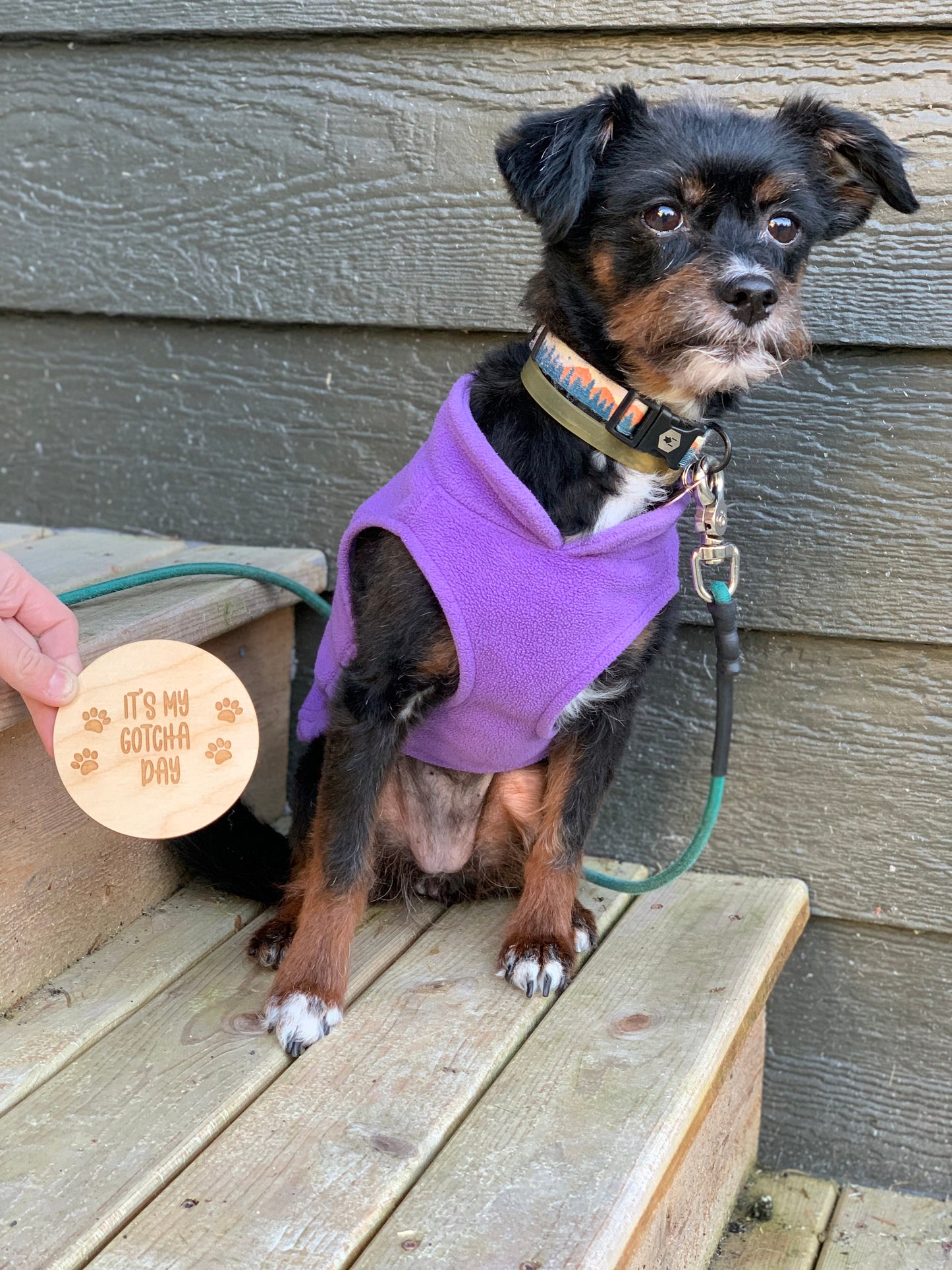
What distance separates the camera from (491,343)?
2256 millimetres

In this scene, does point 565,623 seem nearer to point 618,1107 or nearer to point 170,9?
point 618,1107

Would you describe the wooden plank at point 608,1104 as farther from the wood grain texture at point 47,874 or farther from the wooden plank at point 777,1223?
the wood grain texture at point 47,874

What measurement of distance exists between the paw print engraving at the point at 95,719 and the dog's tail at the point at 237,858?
45 centimetres

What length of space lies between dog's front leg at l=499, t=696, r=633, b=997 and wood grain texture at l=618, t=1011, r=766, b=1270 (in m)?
0.33

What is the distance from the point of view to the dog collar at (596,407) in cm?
171

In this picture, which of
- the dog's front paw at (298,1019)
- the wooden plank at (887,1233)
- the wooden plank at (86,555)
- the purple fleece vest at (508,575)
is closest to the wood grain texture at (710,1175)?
the wooden plank at (887,1233)

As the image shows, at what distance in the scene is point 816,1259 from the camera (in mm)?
2053

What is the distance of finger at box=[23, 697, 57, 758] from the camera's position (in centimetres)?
156

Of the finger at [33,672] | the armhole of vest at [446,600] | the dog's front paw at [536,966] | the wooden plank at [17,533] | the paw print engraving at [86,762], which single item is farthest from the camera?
the wooden plank at [17,533]

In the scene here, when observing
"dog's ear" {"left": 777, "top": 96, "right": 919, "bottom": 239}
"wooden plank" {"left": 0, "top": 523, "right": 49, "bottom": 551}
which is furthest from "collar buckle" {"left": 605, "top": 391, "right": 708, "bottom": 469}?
"wooden plank" {"left": 0, "top": 523, "right": 49, "bottom": 551}

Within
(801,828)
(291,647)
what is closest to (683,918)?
(801,828)

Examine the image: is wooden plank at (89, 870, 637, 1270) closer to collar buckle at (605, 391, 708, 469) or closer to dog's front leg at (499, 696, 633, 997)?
dog's front leg at (499, 696, 633, 997)

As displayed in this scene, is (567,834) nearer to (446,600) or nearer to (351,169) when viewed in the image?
(446,600)

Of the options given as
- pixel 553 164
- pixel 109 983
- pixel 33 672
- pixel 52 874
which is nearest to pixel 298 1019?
pixel 109 983
